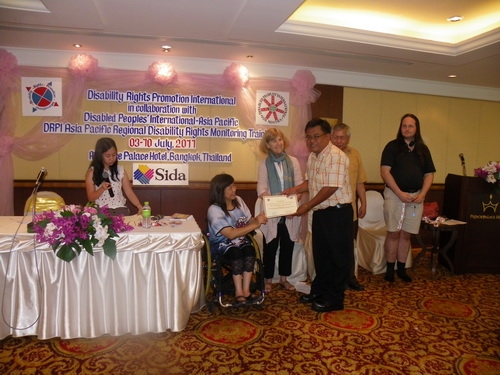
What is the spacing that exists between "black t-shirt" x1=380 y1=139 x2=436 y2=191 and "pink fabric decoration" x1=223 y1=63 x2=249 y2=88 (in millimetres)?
2111

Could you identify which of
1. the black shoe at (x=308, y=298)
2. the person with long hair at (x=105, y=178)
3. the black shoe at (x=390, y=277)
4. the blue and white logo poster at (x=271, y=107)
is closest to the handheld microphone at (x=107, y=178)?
the person with long hair at (x=105, y=178)

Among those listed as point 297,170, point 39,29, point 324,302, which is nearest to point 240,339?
point 324,302

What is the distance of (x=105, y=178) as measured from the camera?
136 inches

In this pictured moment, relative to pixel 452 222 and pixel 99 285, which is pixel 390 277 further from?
pixel 99 285

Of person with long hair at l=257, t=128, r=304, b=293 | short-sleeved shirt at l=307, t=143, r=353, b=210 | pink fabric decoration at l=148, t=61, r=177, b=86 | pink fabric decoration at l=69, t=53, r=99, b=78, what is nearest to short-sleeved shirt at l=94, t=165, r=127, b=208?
person with long hair at l=257, t=128, r=304, b=293

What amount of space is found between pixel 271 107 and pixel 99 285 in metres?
3.38

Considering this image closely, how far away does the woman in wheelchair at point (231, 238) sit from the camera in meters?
3.18

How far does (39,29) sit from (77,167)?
172 centimetres

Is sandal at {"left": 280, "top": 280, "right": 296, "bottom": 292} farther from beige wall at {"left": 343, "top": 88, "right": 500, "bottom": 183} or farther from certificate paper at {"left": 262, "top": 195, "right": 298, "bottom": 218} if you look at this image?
beige wall at {"left": 343, "top": 88, "right": 500, "bottom": 183}

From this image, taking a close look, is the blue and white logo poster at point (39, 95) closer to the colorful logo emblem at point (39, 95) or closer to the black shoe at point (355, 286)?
the colorful logo emblem at point (39, 95)

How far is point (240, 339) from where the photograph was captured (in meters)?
2.81

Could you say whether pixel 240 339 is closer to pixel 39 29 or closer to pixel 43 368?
pixel 43 368

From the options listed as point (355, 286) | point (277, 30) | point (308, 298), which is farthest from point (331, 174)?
point (277, 30)

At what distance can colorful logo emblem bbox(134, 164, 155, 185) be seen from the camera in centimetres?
488
